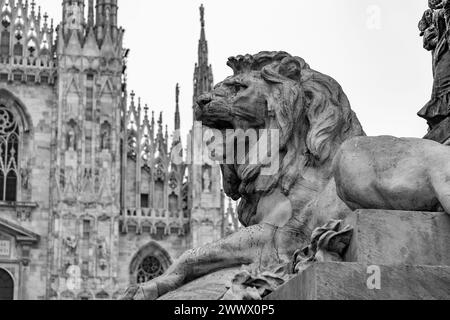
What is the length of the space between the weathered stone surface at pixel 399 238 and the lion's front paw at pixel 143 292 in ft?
3.30

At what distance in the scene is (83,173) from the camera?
2830 cm

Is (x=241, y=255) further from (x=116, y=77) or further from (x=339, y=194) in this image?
(x=116, y=77)

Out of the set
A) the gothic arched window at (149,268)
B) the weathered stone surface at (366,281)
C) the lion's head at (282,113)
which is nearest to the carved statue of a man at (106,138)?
the gothic arched window at (149,268)

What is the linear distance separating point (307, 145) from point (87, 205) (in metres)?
24.3

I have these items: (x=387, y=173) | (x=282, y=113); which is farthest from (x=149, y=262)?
(x=387, y=173)

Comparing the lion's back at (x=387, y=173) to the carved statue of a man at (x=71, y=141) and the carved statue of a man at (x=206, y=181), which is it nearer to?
the carved statue of a man at (x=71, y=141)

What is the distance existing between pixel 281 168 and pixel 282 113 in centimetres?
Answer: 21

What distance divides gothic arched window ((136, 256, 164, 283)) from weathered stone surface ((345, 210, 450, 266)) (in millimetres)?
25400

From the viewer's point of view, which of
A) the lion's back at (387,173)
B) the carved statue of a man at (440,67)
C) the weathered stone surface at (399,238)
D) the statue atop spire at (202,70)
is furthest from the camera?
the statue atop spire at (202,70)

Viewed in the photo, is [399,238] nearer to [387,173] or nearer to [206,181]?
[387,173]

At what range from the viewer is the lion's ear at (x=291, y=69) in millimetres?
4312

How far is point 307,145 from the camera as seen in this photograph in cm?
414

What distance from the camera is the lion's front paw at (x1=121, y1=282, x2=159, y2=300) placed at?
4012 millimetres
